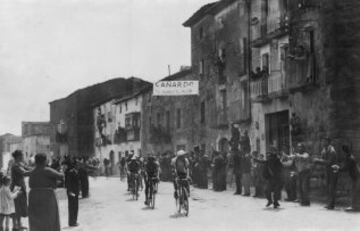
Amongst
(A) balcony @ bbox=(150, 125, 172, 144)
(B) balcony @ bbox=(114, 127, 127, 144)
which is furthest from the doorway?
(B) balcony @ bbox=(114, 127, 127, 144)

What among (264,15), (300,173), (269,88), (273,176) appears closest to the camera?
(273,176)

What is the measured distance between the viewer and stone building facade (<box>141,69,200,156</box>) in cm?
3941

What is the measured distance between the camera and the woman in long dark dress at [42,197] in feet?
31.4

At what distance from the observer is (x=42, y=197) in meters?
9.59

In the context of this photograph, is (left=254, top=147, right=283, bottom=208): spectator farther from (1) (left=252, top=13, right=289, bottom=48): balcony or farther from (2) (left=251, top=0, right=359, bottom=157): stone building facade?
(1) (left=252, top=13, right=289, bottom=48): balcony

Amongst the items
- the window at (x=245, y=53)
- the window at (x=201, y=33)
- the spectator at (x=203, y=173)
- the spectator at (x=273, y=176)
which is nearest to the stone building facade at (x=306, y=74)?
the window at (x=245, y=53)

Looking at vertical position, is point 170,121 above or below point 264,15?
below

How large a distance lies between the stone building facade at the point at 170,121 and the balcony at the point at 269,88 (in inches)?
442

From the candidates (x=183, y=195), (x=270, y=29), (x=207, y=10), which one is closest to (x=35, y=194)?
(x=183, y=195)

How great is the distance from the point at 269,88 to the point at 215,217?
497 inches

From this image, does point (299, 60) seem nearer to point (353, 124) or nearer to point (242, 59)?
point (353, 124)

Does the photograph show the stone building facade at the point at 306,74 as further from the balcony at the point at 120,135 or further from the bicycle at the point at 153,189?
the balcony at the point at 120,135

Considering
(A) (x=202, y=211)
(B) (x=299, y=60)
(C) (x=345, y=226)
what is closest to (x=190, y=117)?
(B) (x=299, y=60)

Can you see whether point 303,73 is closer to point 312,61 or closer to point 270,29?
point 312,61
